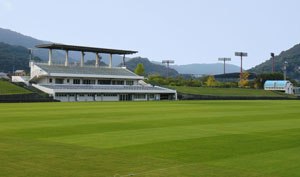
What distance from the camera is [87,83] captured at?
98.1 metres

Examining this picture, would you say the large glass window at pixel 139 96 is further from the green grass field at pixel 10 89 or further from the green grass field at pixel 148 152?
the green grass field at pixel 148 152

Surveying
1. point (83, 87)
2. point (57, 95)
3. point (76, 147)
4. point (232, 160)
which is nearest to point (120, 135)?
point (76, 147)

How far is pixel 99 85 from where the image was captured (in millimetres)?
96562

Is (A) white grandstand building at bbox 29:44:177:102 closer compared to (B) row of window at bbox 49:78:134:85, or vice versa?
(A) white grandstand building at bbox 29:44:177:102

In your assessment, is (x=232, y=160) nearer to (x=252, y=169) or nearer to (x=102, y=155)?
(x=252, y=169)

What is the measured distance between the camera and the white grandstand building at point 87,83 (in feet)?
281

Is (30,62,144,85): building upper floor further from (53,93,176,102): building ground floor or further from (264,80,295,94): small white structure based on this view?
(264,80,295,94): small white structure

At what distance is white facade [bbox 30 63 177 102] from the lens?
3361 inches

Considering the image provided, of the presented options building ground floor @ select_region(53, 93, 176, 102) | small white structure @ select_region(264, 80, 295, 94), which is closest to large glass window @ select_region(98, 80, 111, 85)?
building ground floor @ select_region(53, 93, 176, 102)

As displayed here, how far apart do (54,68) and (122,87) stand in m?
16.8

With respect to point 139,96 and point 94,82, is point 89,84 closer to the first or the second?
point 94,82

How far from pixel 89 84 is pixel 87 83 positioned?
1.97 ft

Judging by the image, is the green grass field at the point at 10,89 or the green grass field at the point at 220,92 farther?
the green grass field at the point at 220,92

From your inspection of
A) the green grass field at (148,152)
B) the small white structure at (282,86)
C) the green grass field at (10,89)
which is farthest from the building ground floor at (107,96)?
the green grass field at (148,152)
